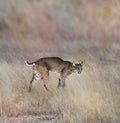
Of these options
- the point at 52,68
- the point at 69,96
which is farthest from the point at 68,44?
the point at 69,96

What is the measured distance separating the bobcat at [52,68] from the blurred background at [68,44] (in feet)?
0.09

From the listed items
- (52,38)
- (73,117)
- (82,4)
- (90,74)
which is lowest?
(73,117)

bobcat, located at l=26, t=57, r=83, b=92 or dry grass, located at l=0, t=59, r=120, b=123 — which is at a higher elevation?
bobcat, located at l=26, t=57, r=83, b=92

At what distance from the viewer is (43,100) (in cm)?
289

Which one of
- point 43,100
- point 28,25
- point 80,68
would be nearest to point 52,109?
point 43,100

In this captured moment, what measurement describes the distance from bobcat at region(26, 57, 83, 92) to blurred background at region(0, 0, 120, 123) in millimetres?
28

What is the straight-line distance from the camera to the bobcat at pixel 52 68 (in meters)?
2.89

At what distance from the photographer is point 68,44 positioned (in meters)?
2.87

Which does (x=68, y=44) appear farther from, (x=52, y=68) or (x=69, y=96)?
(x=69, y=96)

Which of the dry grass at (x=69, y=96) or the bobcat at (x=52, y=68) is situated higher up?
the bobcat at (x=52, y=68)

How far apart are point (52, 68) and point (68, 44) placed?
0.17 m

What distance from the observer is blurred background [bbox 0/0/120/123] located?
9.36 feet

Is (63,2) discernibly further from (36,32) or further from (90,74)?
(90,74)

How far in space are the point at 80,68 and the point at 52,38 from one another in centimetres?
22
